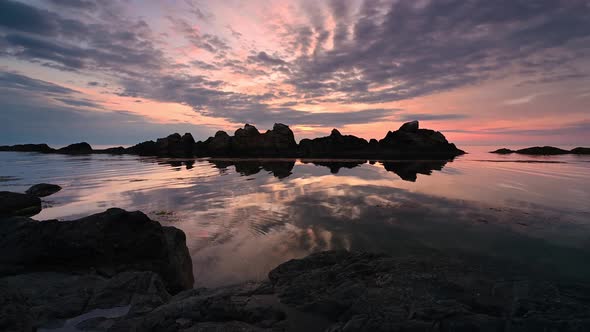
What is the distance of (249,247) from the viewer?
24.5ft

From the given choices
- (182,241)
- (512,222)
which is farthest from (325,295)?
(512,222)

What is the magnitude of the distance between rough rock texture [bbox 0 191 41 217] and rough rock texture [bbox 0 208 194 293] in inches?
246

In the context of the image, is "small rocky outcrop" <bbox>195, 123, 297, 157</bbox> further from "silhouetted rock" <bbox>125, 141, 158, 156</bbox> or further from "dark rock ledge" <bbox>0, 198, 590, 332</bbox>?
"dark rock ledge" <bbox>0, 198, 590, 332</bbox>

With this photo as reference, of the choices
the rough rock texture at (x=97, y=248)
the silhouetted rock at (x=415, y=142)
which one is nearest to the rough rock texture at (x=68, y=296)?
the rough rock texture at (x=97, y=248)

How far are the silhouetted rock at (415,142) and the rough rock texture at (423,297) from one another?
216 ft

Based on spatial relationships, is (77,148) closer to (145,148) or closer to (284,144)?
(145,148)

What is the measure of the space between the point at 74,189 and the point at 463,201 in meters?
22.4

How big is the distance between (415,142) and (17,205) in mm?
73036

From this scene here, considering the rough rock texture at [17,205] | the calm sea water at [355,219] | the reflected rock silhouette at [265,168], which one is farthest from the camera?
the reflected rock silhouette at [265,168]

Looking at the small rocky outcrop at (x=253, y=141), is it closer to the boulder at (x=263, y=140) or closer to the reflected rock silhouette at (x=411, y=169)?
the boulder at (x=263, y=140)

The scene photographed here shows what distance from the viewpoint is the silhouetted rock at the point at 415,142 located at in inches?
2692

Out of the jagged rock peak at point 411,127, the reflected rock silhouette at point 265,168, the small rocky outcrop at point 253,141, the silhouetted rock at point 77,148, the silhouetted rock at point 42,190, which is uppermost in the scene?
the jagged rock peak at point 411,127

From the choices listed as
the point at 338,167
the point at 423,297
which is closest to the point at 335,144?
the point at 338,167

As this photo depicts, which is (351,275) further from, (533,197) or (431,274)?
(533,197)
